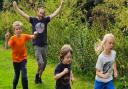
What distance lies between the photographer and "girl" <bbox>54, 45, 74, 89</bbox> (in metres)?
8.21

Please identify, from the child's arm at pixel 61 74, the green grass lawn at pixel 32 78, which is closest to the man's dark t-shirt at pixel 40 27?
the green grass lawn at pixel 32 78

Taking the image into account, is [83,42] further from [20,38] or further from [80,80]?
[20,38]

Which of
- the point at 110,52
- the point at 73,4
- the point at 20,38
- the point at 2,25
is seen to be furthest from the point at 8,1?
the point at 110,52

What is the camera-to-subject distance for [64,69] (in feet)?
27.1

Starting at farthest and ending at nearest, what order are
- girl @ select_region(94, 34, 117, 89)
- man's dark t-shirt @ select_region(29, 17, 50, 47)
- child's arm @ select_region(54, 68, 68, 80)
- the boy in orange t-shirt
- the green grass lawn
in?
the green grass lawn < man's dark t-shirt @ select_region(29, 17, 50, 47) < the boy in orange t-shirt < girl @ select_region(94, 34, 117, 89) < child's arm @ select_region(54, 68, 68, 80)

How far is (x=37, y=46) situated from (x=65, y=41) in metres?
3.60

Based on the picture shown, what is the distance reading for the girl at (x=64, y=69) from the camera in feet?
26.9

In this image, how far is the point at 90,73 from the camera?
1365 cm

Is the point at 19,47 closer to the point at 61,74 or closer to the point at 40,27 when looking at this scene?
the point at 40,27

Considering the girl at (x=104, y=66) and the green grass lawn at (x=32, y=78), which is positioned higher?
the girl at (x=104, y=66)

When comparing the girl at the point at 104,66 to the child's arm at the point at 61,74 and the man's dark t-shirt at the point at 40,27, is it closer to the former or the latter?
the child's arm at the point at 61,74

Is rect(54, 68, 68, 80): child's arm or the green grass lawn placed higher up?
rect(54, 68, 68, 80): child's arm

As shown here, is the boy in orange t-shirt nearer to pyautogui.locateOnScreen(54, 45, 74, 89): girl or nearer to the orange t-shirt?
the orange t-shirt

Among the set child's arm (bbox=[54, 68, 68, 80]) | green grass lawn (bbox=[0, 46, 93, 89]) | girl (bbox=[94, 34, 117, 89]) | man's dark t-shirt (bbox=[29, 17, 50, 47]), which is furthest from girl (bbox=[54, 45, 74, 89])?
green grass lawn (bbox=[0, 46, 93, 89])
